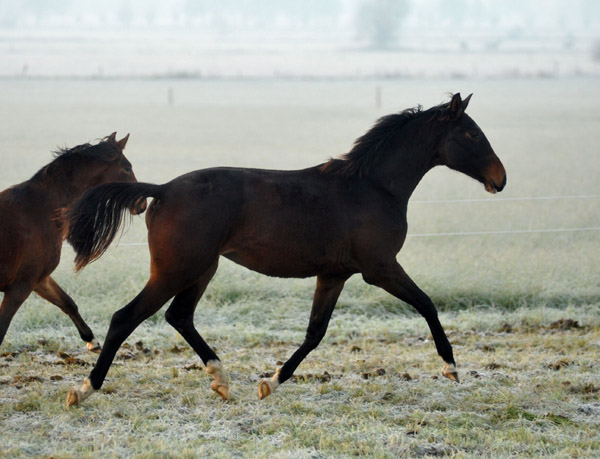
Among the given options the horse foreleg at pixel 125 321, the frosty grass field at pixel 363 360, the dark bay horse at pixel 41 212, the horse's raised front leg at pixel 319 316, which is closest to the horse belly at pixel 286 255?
the horse's raised front leg at pixel 319 316

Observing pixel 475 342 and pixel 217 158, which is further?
pixel 217 158

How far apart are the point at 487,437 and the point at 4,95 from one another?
33997mm

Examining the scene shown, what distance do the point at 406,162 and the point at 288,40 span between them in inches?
3039

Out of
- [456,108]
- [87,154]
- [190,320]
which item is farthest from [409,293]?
[87,154]

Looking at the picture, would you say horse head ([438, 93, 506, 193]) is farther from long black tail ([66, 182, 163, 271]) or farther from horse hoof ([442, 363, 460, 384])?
long black tail ([66, 182, 163, 271])

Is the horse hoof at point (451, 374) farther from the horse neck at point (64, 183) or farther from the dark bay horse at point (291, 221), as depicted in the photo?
the horse neck at point (64, 183)

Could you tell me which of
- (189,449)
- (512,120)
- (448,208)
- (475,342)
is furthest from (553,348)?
(512,120)

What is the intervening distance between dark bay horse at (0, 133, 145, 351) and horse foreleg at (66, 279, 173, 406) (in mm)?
549

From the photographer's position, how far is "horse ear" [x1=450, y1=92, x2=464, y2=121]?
491cm

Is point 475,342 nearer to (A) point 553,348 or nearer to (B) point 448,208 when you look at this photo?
(A) point 553,348

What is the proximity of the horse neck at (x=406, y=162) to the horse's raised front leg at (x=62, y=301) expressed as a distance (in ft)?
7.71

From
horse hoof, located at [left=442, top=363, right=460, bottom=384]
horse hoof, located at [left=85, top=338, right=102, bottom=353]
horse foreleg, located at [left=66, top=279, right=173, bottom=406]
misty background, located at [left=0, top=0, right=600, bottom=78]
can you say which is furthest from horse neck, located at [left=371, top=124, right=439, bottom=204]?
misty background, located at [left=0, top=0, right=600, bottom=78]

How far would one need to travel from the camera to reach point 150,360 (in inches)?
225

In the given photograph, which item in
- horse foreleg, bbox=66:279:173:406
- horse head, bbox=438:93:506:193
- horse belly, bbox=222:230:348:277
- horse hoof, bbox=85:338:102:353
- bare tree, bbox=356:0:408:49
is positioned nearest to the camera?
horse foreleg, bbox=66:279:173:406
